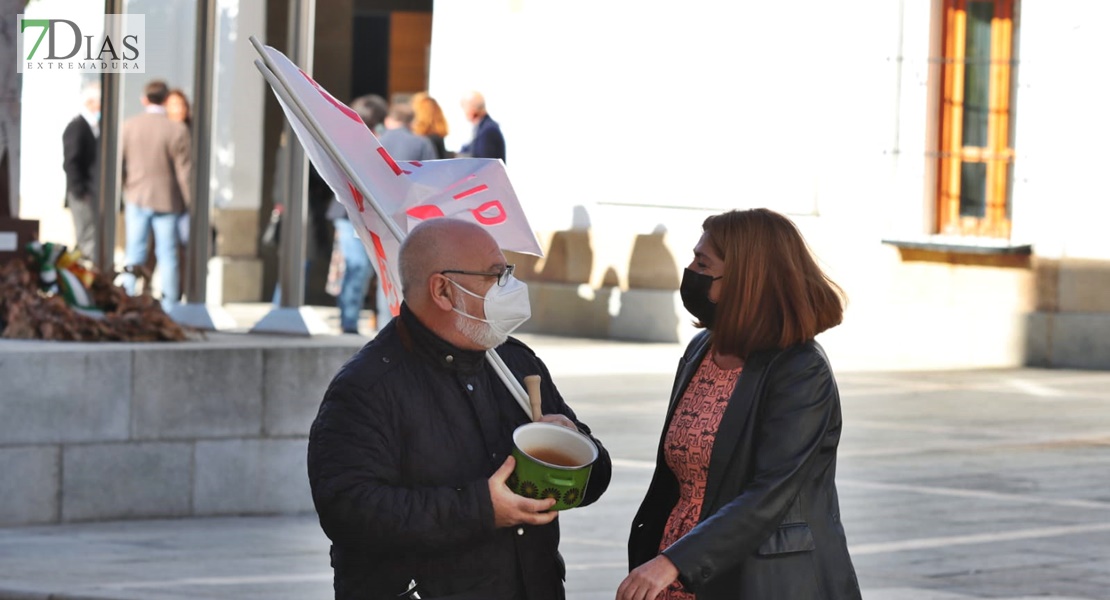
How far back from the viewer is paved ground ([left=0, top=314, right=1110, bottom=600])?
7.66 metres

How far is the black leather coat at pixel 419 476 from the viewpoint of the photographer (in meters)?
3.84

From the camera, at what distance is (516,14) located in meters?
20.0

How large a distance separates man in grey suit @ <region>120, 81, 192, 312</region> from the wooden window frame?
6.48 metres

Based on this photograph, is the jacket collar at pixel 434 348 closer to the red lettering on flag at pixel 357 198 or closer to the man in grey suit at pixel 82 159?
the red lettering on flag at pixel 357 198

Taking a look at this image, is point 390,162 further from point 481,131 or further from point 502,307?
point 481,131

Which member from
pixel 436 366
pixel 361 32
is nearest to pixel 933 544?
pixel 436 366

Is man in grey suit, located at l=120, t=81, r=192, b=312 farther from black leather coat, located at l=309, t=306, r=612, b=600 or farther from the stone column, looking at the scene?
black leather coat, located at l=309, t=306, r=612, b=600

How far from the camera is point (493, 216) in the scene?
4668mm

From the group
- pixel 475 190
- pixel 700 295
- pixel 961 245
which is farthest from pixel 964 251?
pixel 700 295

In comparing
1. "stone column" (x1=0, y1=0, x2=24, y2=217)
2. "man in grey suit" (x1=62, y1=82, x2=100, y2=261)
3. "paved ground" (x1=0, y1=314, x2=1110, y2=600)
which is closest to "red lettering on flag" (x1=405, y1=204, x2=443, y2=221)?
"paved ground" (x1=0, y1=314, x2=1110, y2=600)

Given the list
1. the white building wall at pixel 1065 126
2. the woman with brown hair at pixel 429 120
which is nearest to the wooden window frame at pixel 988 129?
the white building wall at pixel 1065 126

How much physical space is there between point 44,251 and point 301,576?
2638 millimetres

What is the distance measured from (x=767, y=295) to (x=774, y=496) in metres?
0.45

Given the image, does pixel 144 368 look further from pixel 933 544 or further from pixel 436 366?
pixel 436 366
